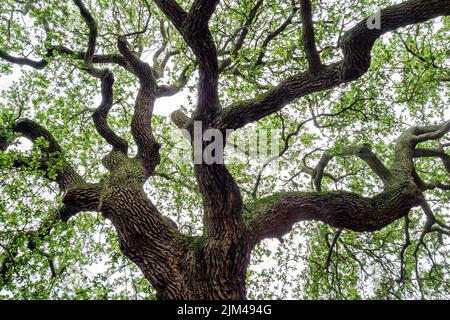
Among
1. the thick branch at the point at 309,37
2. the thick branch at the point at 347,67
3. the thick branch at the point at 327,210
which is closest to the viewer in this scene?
the thick branch at the point at 347,67

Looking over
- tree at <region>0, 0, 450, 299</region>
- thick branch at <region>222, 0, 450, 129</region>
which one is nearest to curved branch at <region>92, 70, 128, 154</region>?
tree at <region>0, 0, 450, 299</region>

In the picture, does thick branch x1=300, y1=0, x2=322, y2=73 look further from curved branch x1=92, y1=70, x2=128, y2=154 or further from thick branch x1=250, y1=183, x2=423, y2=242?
curved branch x1=92, y1=70, x2=128, y2=154

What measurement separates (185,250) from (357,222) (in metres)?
2.96

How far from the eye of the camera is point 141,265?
4.09m

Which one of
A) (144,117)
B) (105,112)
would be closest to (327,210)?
(144,117)

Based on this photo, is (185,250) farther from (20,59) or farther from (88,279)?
(20,59)

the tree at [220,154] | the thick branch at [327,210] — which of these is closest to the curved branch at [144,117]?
the tree at [220,154]

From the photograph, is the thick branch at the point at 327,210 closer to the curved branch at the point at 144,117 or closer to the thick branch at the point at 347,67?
the thick branch at the point at 347,67

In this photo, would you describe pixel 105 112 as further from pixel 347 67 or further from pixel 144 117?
pixel 347 67

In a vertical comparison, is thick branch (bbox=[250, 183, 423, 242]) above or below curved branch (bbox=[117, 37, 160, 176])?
below

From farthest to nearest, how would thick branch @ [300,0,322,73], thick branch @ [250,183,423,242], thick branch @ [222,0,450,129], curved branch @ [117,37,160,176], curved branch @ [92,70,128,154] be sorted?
curved branch @ [117,37,160,176] < curved branch @ [92,70,128,154] < thick branch @ [250,183,423,242] < thick branch @ [300,0,322,73] < thick branch @ [222,0,450,129]

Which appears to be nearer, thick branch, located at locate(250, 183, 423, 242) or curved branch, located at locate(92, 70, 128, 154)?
thick branch, located at locate(250, 183, 423, 242)

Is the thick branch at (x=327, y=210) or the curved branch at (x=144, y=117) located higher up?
Result: the curved branch at (x=144, y=117)
